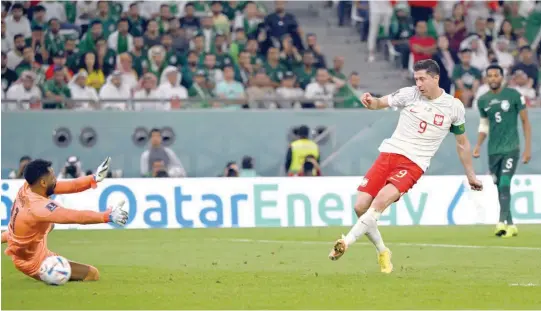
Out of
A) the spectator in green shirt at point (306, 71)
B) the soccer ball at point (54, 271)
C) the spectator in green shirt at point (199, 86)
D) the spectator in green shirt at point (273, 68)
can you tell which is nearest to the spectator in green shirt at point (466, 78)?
the spectator in green shirt at point (306, 71)

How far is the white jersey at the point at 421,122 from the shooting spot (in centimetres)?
1242

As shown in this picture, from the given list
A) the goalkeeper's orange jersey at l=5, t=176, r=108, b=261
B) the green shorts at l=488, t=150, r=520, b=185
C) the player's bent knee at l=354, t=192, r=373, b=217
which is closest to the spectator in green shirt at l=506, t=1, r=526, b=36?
the green shorts at l=488, t=150, r=520, b=185

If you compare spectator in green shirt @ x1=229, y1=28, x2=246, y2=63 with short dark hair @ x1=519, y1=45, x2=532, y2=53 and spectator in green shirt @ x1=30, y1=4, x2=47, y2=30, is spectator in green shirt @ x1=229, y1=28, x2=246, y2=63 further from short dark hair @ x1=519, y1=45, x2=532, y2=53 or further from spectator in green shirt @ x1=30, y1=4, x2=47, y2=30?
short dark hair @ x1=519, y1=45, x2=532, y2=53

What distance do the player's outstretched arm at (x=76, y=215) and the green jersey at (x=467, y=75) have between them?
48.4 feet

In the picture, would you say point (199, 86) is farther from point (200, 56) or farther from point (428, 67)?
point (428, 67)

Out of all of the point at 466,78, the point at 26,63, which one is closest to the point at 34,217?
the point at 26,63

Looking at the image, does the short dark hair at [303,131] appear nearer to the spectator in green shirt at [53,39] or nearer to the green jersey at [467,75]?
the green jersey at [467,75]

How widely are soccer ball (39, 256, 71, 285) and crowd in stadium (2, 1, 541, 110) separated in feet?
37.6

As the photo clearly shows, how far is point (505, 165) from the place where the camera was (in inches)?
674

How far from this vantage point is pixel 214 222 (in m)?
20.7

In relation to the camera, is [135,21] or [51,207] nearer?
[51,207]

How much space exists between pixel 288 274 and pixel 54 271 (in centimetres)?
250

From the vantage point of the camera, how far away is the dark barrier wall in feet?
76.5

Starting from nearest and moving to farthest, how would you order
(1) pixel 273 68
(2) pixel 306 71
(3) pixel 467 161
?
(3) pixel 467 161 < (1) pixel 273 68 < (2) pixel 306 71
